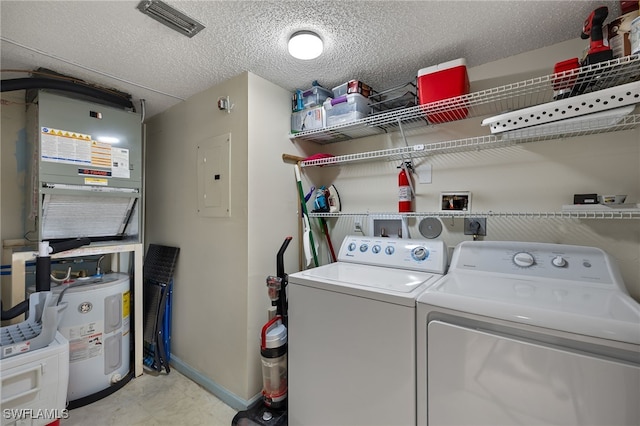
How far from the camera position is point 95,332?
205cm

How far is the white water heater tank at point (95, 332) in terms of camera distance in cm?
195

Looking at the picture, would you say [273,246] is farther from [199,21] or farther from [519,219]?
[519,219]

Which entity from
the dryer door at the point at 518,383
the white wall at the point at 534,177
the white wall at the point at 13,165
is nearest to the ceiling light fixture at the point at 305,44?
the white wall at the point at 534,177

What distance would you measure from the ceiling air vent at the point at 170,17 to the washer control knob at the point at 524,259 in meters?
2.13

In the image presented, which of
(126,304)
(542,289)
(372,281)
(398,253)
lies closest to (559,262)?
(542,289)

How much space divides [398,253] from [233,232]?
1.20 m

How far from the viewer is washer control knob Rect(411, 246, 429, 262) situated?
1.64 metres

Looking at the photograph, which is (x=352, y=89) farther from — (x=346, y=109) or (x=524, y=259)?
(x=524, y=259)

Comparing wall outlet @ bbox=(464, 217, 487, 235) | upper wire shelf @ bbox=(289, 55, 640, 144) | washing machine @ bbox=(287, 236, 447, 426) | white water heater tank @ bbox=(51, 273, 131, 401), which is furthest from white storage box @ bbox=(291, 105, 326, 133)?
white water heater tank @ bbox=(51, 273, 131, 401)

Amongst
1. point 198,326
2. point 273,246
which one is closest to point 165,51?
point 273,246

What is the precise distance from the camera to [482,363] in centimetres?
101

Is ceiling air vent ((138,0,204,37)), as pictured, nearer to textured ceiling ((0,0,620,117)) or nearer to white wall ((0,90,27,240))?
textured ceiling ((0,0,620,117))

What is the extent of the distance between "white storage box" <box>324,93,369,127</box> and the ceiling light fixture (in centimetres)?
41

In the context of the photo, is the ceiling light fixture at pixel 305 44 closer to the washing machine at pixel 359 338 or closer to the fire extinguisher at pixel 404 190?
the fire extinguisher at pixel 404 190
